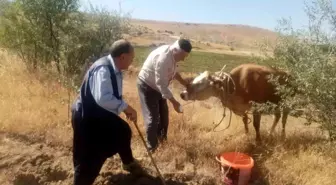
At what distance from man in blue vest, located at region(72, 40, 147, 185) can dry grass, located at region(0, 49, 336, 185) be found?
1149 mm

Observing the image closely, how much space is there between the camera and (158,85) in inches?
221

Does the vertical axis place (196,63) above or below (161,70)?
below

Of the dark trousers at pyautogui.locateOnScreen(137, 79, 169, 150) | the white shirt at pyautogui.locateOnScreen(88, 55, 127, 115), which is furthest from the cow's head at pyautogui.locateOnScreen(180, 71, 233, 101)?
the white shirt at pyautogui.locateOnScreen(88, 55, 127, 115)

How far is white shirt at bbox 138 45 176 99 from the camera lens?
5.61 metres

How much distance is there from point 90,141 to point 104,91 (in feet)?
2.67

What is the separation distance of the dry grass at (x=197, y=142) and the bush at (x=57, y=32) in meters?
2.50

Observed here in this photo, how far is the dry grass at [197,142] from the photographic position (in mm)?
5727

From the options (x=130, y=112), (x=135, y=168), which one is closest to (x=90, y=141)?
(x=130, y=112)

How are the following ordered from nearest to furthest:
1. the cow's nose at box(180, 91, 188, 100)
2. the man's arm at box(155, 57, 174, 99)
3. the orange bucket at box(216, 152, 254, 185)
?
the orange bucket at box(216, 152, 254, 185) < the man's arm at box(155, 57, 174, 99) < the cow's nose at box(180, 91, 188, 100)

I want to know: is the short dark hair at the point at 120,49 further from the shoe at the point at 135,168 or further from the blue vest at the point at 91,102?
the shoe at the point at 135,168

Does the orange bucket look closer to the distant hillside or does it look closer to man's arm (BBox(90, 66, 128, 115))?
man's arm (BBox(90, 66, 128, 115))

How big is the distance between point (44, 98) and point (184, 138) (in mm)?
3401

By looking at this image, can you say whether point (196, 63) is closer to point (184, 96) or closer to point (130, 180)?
point (184, 96)

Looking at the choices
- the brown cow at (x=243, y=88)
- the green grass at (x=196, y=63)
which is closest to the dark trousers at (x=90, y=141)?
the brown cow at (x=243, y=88)
